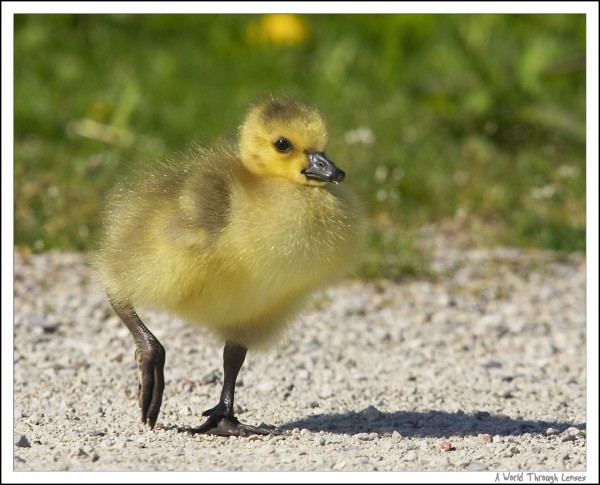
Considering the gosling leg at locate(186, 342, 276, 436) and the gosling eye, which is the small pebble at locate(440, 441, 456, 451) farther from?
the gosling eye

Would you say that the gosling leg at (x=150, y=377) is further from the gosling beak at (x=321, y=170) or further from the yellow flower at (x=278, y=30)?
the yellow flower at (x=278, y=30)

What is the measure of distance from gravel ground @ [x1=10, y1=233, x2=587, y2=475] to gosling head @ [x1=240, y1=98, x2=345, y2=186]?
87cm

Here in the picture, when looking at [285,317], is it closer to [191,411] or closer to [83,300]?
[191,411]

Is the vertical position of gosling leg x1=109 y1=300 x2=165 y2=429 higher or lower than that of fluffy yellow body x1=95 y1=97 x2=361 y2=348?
lower

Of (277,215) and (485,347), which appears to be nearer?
(277,215)

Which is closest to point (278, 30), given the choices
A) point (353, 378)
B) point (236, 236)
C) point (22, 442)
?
point (353, 378)

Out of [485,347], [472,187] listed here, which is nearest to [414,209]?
[472,187]

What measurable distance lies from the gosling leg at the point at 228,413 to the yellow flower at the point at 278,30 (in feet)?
16.3

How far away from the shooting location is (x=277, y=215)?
138 inches

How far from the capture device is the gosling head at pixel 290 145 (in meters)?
3.61

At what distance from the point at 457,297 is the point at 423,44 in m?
3.33

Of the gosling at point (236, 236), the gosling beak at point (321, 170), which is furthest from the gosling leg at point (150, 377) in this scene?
the gosling beak at point (321, 170)

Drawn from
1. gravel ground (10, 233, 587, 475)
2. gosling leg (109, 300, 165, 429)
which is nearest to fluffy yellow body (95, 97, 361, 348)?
gosling leg (109, 300, 165, 429)

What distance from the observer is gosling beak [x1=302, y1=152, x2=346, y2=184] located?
356 cm
